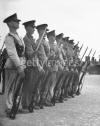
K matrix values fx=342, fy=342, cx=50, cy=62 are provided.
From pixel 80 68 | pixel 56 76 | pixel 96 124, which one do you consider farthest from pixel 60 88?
pixel 96 124

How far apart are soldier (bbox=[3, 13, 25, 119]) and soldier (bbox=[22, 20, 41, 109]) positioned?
57cm

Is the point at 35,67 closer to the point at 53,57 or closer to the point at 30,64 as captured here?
the point at 30,64

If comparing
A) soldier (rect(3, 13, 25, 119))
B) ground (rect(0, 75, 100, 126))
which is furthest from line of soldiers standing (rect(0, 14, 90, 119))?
ground (rect(0, 75, 100, 126))

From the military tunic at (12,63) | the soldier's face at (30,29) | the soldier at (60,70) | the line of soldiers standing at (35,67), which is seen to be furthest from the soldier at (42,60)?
the military tunic at (12,63)

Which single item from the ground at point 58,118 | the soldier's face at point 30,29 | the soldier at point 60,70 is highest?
the soldier's face at point 30,29

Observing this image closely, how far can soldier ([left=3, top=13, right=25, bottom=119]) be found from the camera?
728 centimetres

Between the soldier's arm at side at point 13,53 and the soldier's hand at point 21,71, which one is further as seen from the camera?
the soldier's arm at side at point 13,53

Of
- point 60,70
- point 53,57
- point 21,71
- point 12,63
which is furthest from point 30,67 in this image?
point 60,70

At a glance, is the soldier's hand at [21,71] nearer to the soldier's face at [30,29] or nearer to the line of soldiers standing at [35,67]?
the line of soldiers standing at [35,67]

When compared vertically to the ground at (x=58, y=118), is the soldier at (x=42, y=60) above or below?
above

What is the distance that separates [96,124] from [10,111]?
1.89 m

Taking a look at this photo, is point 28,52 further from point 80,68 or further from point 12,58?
point 80,68

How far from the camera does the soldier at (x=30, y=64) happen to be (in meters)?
8.29

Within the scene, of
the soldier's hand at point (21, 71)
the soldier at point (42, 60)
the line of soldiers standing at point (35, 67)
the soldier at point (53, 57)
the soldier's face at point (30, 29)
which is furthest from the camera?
the soldier at point (53, 57)
